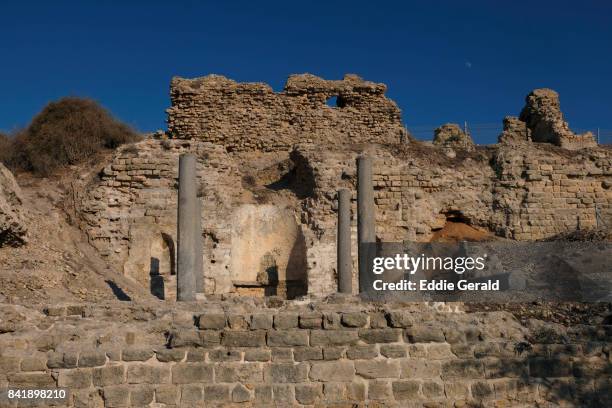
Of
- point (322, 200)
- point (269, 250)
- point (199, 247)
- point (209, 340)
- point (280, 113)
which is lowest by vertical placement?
point (209, 340)

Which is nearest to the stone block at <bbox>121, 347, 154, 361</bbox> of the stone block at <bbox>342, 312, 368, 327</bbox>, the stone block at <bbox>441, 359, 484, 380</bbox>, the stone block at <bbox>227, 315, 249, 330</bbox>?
the stone block at <bbox>227, 315, 249, 330</bbox>

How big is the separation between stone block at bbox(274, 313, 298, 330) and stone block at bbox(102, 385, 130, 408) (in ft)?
5.22

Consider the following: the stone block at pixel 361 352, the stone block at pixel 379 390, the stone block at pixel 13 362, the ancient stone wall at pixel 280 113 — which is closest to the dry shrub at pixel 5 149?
the ancient stone wall at pixel 280 113

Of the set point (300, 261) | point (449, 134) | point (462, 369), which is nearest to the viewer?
point (462, 369)

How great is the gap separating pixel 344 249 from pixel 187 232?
350 centimetres

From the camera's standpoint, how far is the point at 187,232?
11.4 m

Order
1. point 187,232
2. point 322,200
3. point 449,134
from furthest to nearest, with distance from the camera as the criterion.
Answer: point 449,134 < point 322,200 < point 187,232

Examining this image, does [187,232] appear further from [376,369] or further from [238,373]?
[376,369]

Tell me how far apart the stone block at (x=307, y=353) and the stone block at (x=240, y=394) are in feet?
1.88

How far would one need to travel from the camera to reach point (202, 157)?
16.1 m

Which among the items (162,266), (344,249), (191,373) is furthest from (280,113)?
(191,373)

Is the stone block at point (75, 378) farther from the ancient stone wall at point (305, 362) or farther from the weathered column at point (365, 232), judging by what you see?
the weathered column at point (365, 232)

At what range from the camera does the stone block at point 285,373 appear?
5.81m

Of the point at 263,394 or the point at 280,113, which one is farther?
the point at 280,113
